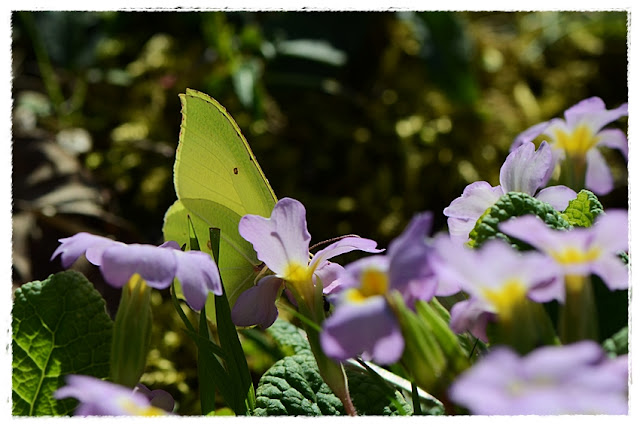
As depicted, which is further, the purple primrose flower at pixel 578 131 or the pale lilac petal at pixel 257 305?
the purple primrose flower at pixel 578 131

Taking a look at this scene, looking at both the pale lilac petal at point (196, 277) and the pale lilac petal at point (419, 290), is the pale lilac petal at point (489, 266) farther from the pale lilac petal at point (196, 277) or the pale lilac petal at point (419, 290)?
the pale lilac petal at point (196, 277)

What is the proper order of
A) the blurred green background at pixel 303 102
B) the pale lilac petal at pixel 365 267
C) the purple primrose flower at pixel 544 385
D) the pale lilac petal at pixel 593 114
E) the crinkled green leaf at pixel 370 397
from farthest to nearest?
the blurred green background at pixel 303 102
the pale lilac petal at pixel 593 114
the crinkled green leaf at pixel 370 397
the pale lilac petal at pixel 365 267
the purple primrose flower at pixel 544 385

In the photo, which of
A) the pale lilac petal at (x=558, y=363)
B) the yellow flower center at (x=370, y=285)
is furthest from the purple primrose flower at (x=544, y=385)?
the yellow flower center at (x=370, y=285)

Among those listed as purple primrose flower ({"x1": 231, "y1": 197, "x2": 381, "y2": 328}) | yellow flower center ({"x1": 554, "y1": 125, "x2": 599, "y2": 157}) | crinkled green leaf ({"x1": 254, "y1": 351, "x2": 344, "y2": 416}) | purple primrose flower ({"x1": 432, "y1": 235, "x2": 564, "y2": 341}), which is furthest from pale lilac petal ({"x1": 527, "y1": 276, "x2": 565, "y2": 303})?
yellow flower center ({"x1": 554, "y1": 125, "x2": 599, "y2": 157})

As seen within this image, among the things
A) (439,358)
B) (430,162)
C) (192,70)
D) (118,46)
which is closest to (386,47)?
(430,162)

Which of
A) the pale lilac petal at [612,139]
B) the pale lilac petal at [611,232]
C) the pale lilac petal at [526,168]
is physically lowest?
the pale lilac petal at [611,232]

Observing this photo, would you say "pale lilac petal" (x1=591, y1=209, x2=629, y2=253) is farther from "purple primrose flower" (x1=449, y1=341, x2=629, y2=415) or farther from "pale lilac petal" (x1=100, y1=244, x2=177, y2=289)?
"pale lilac petal" (x1=100, y1=244, x2=177, y2=289)
